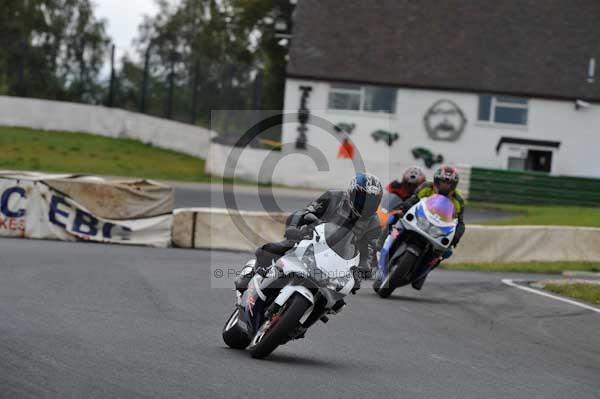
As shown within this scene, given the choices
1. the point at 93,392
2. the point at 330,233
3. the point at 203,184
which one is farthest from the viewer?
the point at 203,184

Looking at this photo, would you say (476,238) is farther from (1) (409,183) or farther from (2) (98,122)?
(2) (98,122)

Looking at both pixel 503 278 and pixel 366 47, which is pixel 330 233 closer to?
pixel 503 278

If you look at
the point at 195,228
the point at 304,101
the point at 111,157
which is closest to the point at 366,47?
the point at 304,101

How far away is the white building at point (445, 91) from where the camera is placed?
42094 millimetres

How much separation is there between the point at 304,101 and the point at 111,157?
8.30 m

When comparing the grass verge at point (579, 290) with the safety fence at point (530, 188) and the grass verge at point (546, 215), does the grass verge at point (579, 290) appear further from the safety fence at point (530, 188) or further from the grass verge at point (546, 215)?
the safety fence at point (530, 188)

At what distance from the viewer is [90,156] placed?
37.1 metres

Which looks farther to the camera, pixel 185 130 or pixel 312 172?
pixel 185 130

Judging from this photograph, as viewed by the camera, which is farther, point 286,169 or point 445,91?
point 445,91

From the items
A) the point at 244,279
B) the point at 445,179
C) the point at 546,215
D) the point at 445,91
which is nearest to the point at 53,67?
the point at 445,91

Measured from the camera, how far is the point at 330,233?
8398 millimetres

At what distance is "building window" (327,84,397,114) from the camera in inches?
1665

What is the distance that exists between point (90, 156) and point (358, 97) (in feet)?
35.6

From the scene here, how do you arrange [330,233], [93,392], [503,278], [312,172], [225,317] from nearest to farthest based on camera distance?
[93,392]
[330,233]
[225,317]
[503,278]
[312,172]
